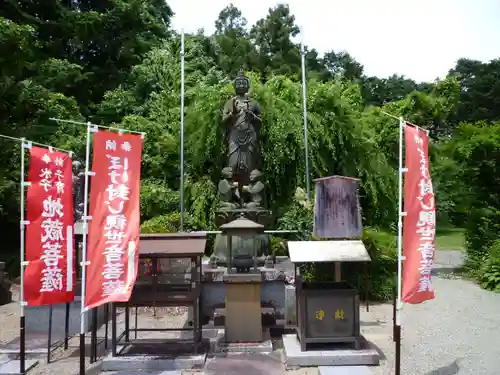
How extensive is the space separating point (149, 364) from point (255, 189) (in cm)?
558

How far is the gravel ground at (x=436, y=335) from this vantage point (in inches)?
261

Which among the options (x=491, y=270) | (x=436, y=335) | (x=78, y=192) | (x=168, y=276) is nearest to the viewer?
(x=168, y=276)

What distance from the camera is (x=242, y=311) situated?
7582mm

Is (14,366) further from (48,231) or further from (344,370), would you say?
(344,370)

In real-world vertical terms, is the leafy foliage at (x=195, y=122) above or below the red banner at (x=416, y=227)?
above

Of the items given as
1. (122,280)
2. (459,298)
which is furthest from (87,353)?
(459,298)

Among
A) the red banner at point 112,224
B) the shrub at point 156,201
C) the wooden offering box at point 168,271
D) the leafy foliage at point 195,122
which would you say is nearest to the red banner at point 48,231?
the red banner at point 112,224

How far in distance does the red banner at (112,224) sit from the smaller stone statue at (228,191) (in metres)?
5.39

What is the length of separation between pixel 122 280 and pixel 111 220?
758 mm

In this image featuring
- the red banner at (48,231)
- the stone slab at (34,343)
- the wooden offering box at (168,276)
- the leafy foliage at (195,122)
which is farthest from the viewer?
the leafy foliage at (195,122)

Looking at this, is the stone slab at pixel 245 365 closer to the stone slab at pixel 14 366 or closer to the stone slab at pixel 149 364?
the stone slab at pixel 149 364

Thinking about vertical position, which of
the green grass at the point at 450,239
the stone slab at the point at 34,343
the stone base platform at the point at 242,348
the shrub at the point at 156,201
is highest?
the shrub at the point at 156,201

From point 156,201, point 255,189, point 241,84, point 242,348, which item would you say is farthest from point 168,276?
point 156,201

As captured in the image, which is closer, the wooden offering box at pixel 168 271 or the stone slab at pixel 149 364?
the stone slab at pixel 149 364
